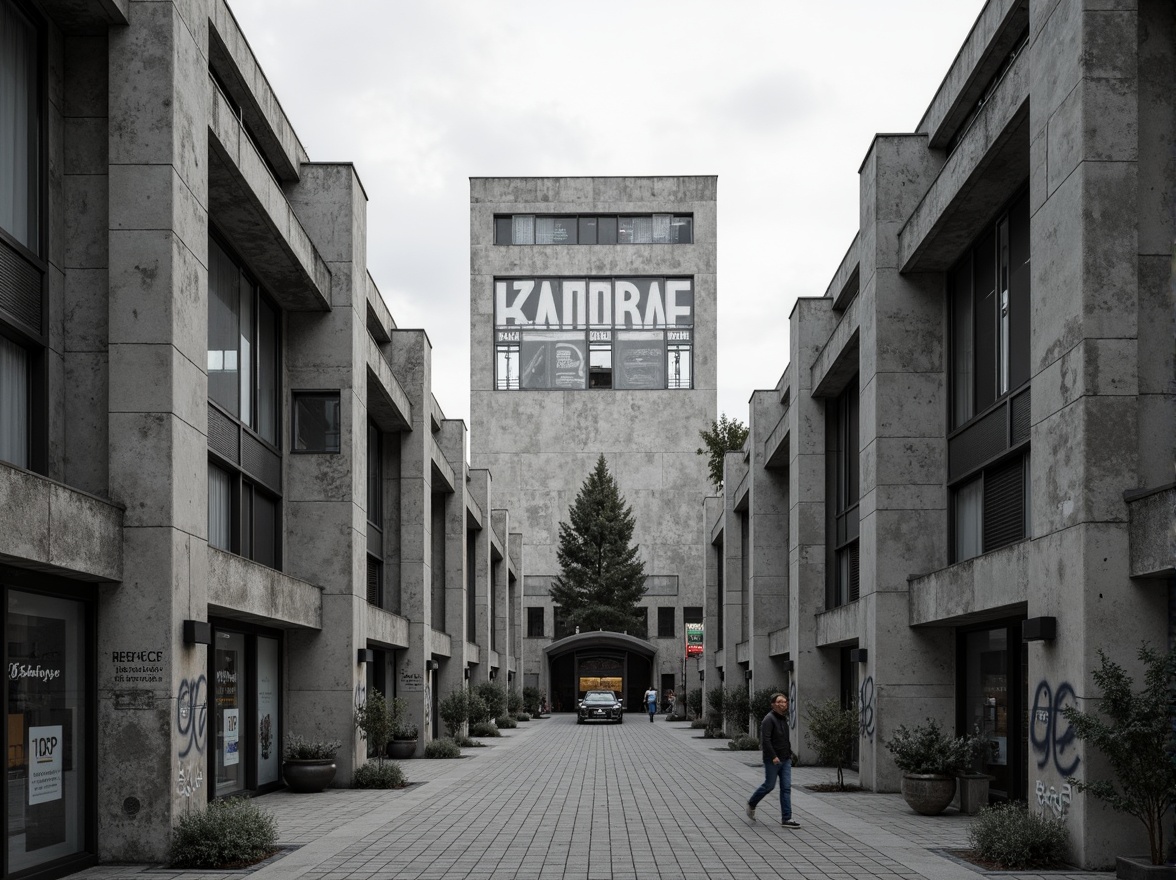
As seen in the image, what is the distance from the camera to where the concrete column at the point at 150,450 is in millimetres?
13508

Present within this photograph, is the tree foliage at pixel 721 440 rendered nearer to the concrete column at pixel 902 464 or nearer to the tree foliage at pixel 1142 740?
the concrete column at pixel 902 464

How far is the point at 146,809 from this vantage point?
13445mm

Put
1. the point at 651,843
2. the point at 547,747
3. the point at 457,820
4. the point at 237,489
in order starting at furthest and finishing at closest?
the point at 547,747 → the point at 237,489 → the point at 457,820 → the point at 651,843

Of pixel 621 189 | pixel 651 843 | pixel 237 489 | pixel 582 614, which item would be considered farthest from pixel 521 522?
pixel 651 843

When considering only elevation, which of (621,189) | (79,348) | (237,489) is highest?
(621,189)

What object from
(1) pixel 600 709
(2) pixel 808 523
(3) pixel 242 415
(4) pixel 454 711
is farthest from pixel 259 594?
(1) pixel 600 709

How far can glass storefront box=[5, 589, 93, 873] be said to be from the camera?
11.8m

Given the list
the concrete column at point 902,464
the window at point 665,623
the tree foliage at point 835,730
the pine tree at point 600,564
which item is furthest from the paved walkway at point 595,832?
the pine tree at point 600,564

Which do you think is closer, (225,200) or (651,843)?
(651,843)

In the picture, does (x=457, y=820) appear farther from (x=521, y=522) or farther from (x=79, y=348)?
(x=521, y=522)

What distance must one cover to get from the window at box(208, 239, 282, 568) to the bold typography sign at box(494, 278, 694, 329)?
5073 cm

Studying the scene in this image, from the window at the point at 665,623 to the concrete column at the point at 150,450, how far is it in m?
59.0

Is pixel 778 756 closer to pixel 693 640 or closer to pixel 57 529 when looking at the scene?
pixel 57 529

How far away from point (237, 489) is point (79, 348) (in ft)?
21.8
